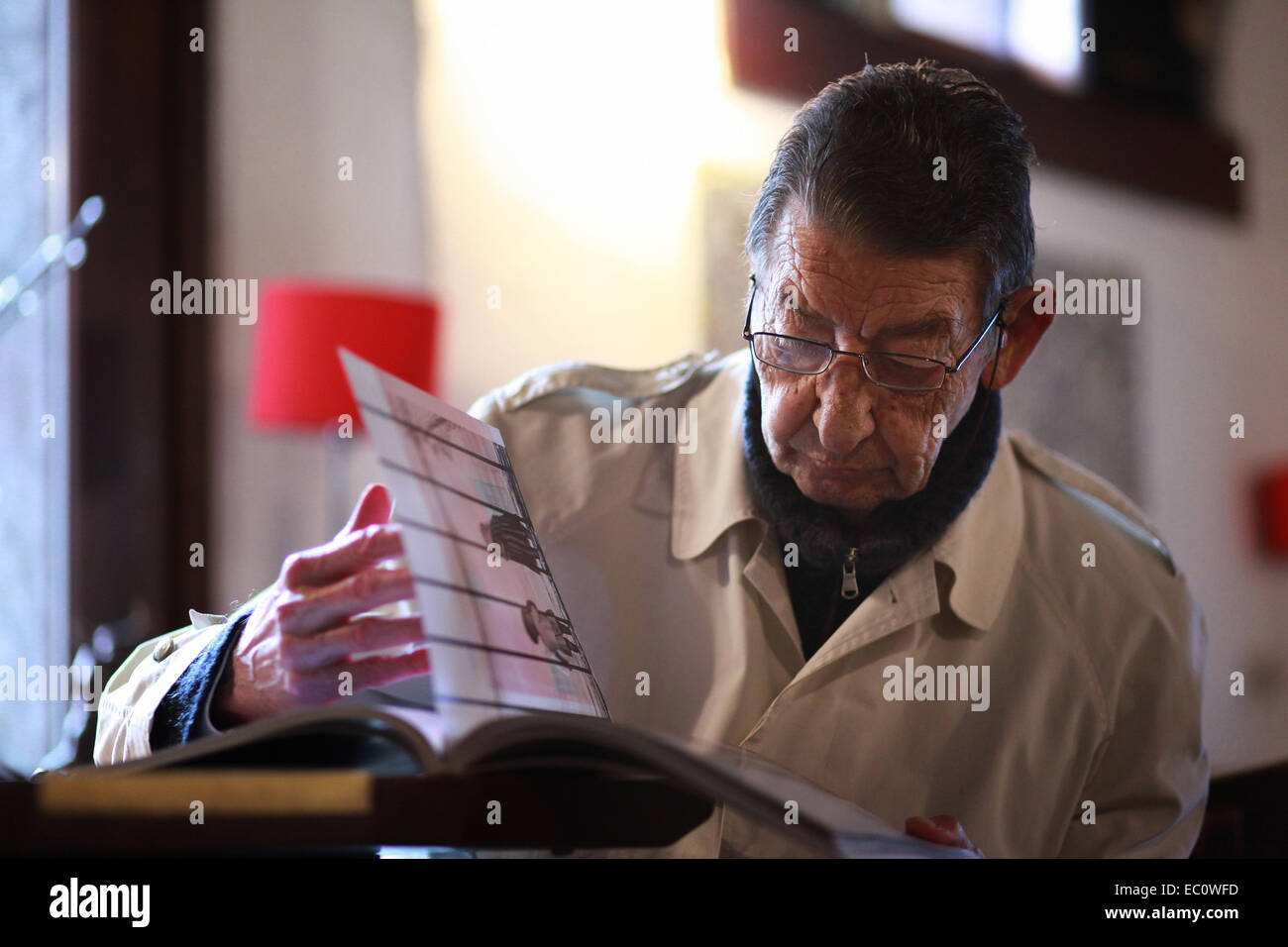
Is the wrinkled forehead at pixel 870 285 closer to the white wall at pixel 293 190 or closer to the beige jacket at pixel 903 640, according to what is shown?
the beige jacket at pixel 903 640

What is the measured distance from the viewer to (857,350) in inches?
37.0

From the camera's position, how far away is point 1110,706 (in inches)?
41.9

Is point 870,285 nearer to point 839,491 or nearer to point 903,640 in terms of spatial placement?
point 839,491

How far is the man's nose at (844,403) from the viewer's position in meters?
0.94

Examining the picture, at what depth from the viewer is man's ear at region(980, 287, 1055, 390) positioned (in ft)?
3.39

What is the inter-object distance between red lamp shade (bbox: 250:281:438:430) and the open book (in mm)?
1170

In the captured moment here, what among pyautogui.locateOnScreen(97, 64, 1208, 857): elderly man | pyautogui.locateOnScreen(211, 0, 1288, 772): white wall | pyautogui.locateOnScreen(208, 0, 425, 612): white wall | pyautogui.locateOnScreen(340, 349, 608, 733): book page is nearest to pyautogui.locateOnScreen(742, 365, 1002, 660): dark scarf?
pyautogui.locateOnScreen(97, 64, 1208, 857): elderly man

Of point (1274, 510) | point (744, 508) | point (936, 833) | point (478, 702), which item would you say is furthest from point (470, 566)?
point (1274, 510)

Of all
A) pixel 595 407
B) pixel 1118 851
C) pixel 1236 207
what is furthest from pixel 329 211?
pixel 1236 207

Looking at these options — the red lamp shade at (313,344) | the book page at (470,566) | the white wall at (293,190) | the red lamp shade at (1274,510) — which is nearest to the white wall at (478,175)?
the white wall at (293,190)

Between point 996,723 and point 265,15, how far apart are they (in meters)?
2.06

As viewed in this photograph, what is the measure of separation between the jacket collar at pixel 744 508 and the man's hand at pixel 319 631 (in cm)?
44

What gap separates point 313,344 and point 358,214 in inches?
20.3
